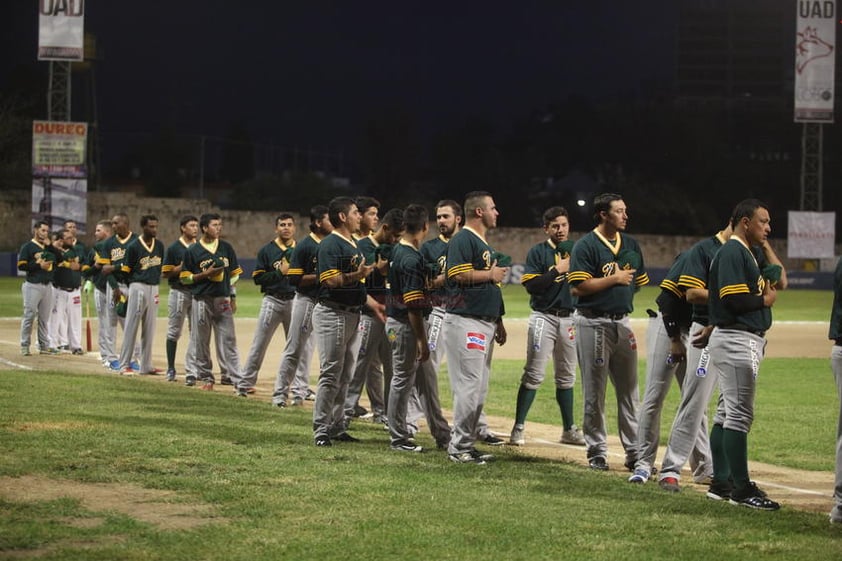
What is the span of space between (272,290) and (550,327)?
4.46 m

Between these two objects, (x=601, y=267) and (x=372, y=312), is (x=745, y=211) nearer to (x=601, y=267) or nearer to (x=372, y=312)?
(x=601, y=267)

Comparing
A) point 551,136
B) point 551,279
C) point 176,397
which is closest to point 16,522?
point 551,279

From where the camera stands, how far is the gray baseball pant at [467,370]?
932 cm

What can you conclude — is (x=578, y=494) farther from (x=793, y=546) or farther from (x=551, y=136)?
(x=551, y=136)

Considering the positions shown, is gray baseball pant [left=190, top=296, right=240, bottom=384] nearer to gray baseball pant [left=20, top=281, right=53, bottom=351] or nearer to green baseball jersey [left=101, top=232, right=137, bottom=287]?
green baseball jersey [left=101, top=232, right=137, bottom=287]

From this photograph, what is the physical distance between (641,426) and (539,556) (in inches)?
120

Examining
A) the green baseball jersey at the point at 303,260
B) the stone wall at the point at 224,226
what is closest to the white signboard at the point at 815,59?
the stone wall at the point at 224,226

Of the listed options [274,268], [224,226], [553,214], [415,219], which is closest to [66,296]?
[274,268]

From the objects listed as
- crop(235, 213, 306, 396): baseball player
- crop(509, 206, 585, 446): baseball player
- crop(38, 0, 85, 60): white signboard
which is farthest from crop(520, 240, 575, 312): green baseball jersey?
crop(38, 0, 85, 60): white signboard

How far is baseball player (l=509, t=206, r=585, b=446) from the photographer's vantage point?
11297mm

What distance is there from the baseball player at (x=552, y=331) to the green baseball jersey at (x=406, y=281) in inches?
60.8

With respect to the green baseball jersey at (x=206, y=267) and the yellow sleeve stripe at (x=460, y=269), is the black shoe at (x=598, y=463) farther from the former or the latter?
the green baseball jersey at (x=206, y=267)

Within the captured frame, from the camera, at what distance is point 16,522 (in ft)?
22.4

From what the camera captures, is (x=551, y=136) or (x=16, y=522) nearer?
(x=16, y=522)
